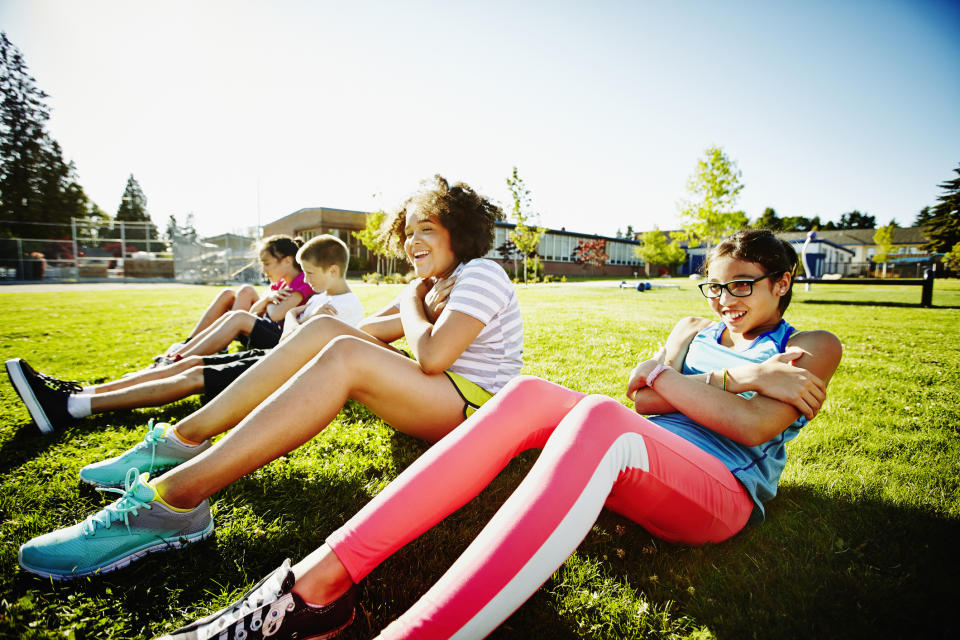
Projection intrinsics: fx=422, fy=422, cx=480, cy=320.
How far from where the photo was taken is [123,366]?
446 cm

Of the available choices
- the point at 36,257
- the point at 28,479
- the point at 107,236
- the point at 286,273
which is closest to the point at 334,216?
the point at 107,236

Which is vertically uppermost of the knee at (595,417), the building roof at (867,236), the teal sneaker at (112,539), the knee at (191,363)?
the building roof at (867,236)

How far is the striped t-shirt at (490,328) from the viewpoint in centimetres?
200

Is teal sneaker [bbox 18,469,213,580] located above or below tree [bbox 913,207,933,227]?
below

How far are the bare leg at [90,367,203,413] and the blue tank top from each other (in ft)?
9.94

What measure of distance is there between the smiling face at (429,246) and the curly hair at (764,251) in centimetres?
139

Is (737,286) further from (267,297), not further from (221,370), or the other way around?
(267,297)

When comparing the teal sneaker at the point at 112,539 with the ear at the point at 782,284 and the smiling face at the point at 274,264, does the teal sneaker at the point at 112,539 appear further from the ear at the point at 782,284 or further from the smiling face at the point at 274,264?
the smiling face at the point at 274,264

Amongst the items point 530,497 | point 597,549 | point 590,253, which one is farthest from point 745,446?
point 590,253

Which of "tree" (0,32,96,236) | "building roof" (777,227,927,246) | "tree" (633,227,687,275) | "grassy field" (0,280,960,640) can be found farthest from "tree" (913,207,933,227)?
"tree" (0,32,96,236)

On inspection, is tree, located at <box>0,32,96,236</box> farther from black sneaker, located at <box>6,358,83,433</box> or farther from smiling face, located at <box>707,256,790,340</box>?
smiling face, located at <box>707,256,790,340</box>

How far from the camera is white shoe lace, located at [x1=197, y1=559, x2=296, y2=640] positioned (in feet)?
3.77

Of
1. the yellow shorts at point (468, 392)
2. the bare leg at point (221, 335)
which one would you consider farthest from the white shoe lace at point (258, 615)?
the bare leg at point (221, 335)

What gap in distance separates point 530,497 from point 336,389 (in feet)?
3.11
